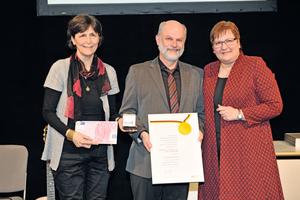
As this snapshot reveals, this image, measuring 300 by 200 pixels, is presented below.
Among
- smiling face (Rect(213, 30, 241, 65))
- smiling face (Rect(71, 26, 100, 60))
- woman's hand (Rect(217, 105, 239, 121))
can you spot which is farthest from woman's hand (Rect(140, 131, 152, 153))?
smiling face (Rect(213, 30, 241, 65))

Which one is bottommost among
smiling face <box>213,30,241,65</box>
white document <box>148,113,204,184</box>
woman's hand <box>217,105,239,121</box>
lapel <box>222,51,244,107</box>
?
white document <box>148,113,204,184</box>

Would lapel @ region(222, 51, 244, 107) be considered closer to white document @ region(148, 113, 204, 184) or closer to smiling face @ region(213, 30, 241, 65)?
smiling face @ region(213, 30, 241, 65)

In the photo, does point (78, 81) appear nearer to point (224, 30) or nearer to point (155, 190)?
point (155, 190)

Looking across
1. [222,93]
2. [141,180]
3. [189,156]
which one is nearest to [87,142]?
[141,180]

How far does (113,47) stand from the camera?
394 cm

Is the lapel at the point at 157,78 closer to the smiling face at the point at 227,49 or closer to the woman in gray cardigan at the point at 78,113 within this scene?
the woman in gray cardigan at the point at 78,113

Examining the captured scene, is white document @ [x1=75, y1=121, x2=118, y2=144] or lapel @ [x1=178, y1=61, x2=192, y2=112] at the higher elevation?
lapel @ [x1=178, y1=61, x2=192, y2=112]

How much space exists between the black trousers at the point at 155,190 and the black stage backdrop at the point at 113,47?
157cm

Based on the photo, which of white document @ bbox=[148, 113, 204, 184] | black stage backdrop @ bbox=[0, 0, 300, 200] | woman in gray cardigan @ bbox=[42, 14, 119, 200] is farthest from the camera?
black stage backdrop @ bbox=[0, 0, 300, 200]

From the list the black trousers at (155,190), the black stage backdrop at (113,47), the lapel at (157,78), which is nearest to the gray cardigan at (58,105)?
the lapel at (157,78)

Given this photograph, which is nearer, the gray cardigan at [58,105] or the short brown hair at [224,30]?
the gray cardigan at [58,105]

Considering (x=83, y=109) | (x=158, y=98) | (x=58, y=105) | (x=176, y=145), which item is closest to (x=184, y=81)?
(x=158, y=98)

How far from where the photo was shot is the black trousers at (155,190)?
7.97 feet

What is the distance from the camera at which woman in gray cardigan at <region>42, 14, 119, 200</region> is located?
2.41 meters
